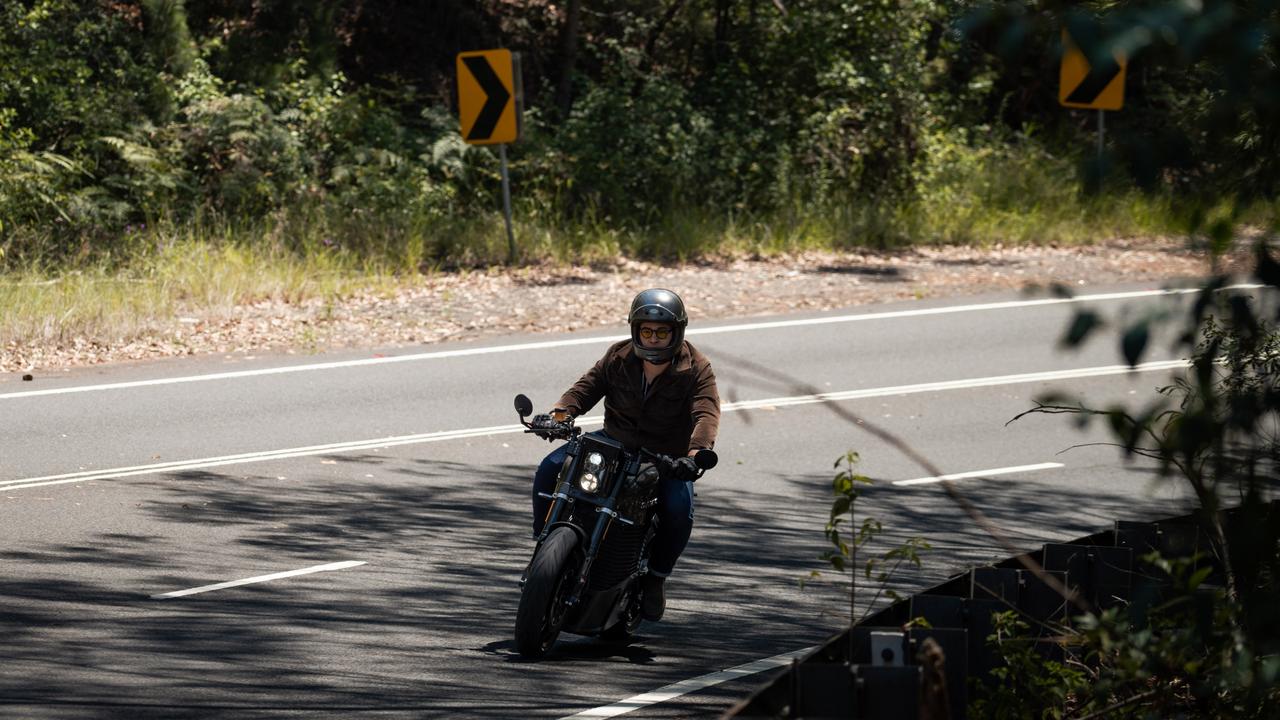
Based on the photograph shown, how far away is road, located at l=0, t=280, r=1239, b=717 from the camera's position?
6.38 m

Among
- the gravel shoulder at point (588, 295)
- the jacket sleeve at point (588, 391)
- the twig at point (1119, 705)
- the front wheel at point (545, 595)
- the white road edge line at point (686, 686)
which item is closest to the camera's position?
the twig at point (1119, 705)

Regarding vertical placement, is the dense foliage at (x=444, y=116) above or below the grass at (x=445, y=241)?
above

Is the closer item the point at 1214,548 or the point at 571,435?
the point at 1214,548

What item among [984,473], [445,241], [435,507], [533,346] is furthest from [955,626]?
[445,241]

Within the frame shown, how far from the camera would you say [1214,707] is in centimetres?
442

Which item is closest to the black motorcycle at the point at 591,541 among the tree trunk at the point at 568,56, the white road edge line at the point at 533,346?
the white road edge line at the point at 533,346

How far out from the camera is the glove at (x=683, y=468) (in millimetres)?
6762

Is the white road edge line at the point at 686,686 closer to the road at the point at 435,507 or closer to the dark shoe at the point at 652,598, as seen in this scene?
the road at the point at 435,507

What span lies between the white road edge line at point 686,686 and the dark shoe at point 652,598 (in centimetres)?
58

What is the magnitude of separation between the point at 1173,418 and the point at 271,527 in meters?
6.79

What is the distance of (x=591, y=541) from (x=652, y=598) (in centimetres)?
59

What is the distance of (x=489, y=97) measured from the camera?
17.9 m

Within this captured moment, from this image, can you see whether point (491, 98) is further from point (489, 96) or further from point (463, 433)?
point (463, 433)

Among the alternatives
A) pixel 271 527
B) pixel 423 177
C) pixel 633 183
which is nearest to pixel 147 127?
pixel 423 177
